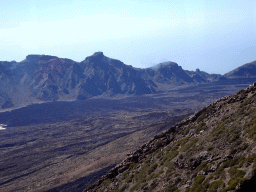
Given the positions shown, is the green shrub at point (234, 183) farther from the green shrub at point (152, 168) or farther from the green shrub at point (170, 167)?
the green shrub at point (152, 168)

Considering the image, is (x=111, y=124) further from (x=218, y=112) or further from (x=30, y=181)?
(x=218, y=112)

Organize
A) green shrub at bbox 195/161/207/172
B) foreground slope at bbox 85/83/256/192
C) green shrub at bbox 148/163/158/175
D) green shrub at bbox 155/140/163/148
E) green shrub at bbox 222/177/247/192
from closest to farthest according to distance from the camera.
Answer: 1. green shrub at bbox 222/177/247/192
2. foreground slope at bbox 85/83/256/192
3. green shrub at bbox 195/161/207/172
4. green shrub at bbox 148/163/158/175
5. green shrub at bbox 155/140/163/148

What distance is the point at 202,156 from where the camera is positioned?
13469 mm

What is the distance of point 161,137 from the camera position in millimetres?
20406

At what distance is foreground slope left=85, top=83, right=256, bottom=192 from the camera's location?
10.8m

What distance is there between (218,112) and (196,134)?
2576mm

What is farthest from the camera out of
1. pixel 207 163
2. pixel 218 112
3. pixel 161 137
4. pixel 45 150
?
pixel 45 150

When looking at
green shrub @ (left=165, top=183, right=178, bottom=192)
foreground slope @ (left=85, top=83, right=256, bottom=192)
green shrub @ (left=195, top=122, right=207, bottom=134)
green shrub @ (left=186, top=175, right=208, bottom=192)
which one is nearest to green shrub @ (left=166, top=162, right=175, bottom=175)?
foreground slope @ (left=85, top=83, right=256, bottom=192)

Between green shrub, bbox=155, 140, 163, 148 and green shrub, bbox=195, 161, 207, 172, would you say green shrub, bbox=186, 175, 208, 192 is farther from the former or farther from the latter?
green shrub, bbox=155, 140, 163, 148

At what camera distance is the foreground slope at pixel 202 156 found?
35.4 ft

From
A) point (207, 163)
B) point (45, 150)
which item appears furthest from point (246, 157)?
point (45, 150)

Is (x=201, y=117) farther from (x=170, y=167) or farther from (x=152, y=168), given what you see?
(x=170, y=167)

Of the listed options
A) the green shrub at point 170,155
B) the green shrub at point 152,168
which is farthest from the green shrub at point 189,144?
the green shrub at point 152,168

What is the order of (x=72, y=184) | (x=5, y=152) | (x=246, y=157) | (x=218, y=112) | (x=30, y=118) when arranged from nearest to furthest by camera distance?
(x=246, y=157) < (x=218, y=112) < (x=72, y=184) < (x=5, y=152) < (x=30, y=118)
